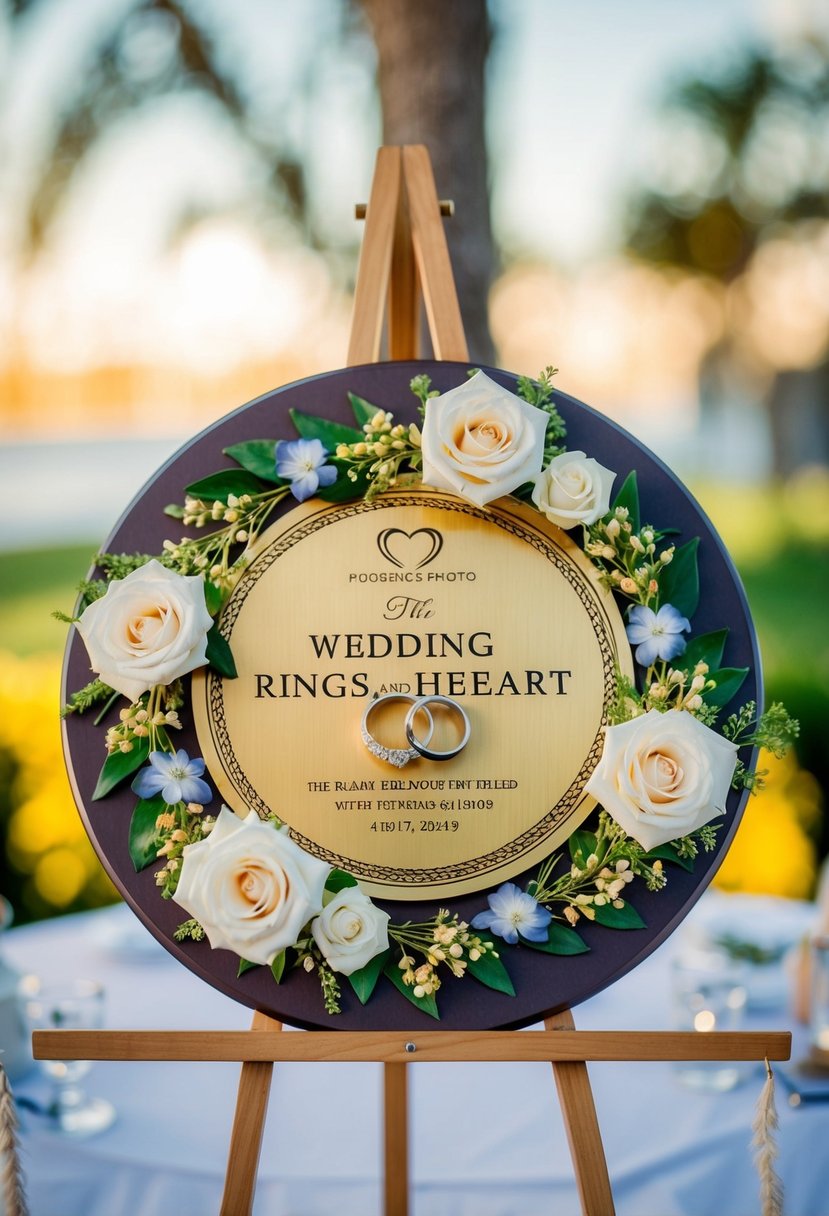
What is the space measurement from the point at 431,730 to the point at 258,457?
0.31m

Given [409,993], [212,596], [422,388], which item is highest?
[422,388]

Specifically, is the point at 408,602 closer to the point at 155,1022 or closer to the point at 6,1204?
the point at 6,1204

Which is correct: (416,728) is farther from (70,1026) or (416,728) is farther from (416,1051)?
(70,1026)

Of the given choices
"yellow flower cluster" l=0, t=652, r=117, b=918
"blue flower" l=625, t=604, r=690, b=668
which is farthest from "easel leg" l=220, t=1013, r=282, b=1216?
"yellow flower cluster" l=0, t=652, r=117, b=918

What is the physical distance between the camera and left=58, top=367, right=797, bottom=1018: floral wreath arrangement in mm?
856

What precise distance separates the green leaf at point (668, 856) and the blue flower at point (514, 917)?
10 cm

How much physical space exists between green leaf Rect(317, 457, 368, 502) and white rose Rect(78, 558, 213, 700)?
0.15 meters

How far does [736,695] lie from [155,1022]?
101cm

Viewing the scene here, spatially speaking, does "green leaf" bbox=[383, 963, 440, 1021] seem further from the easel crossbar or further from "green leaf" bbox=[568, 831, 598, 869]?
"green leaf" bbox=[568, 831, 598, 869]

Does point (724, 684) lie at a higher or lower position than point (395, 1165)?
higher

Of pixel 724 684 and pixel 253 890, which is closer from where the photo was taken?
pixel 253 890

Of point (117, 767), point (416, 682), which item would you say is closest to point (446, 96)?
point (416, 682)

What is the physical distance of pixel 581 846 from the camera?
913 millimetres

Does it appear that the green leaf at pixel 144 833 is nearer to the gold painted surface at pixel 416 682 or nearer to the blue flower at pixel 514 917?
the gold painted surface at pixel 416 682
